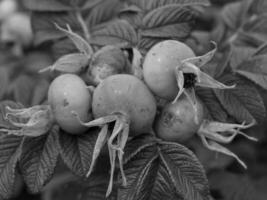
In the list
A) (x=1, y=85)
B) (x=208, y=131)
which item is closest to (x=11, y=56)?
(x=1, y=85)

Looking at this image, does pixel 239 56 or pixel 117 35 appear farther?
pixel 239 56

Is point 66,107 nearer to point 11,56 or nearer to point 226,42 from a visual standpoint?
point 226,42

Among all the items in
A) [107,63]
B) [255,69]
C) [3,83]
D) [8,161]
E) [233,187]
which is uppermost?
Result: [107,63]

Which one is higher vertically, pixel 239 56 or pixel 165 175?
pixel 239 56

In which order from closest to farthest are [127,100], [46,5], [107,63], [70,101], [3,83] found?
[127,100]
[70,101]
[107,63]
[46,5]
[3,83]

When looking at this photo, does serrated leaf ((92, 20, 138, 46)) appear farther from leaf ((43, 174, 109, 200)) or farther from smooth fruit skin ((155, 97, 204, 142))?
leaf ((43, 174, 109, 200))

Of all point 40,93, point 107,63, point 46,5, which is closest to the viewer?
point 107,63

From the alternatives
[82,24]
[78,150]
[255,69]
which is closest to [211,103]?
[255,69]

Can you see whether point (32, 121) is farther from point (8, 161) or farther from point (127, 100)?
point (127, 100)
